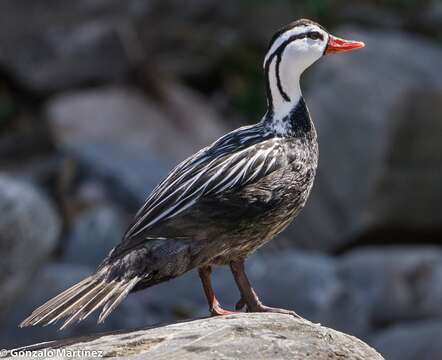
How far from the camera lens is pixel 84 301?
6.93m

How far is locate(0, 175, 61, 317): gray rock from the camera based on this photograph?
13.4 metres

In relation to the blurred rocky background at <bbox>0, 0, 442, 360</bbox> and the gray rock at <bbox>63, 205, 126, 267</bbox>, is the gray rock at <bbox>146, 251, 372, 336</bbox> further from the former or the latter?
the gray rock at <bbox>63, 205, 126, 267</bbox>

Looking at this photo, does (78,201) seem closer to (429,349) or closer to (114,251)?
(429,349)

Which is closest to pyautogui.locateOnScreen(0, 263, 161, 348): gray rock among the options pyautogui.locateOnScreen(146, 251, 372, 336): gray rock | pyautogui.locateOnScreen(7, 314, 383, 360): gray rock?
pyautogui.locateOnScreen(146, 251, 372, 336): gray rock

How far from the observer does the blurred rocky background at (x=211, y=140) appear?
1377 centimetres

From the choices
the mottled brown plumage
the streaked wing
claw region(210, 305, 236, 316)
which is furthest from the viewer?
claw region(210, 305, 236, 316)

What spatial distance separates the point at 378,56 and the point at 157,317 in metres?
5.30

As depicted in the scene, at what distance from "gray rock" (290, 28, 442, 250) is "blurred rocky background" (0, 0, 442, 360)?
0.02 m

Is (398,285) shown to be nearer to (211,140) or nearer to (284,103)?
(211,140)

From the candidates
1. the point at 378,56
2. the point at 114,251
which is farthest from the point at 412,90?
the point at 114,251

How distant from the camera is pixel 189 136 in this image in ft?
60.6

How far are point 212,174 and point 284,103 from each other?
0.78 metres

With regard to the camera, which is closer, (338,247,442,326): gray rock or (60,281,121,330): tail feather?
(60,281,121,330): tail feather

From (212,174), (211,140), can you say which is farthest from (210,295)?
(211,140)
